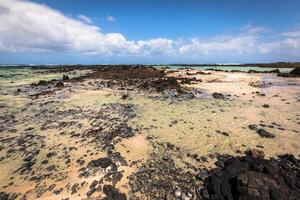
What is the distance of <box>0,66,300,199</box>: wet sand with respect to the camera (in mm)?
7691

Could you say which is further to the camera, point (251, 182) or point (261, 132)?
point (261, 132)

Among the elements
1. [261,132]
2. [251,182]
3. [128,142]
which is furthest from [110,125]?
[251,182]

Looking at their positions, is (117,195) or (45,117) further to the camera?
(45,117)

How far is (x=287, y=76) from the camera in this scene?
4225 centimetres

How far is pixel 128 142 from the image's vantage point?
1104 cm

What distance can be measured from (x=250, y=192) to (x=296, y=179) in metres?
2.30

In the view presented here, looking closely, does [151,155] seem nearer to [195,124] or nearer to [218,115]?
[195,124]

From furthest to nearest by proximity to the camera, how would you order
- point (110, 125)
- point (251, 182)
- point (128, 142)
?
1. point (110, 125)
2. point (128, 142)
3. point (251, 182)

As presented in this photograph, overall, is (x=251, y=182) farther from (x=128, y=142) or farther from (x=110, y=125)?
(x=110, y=125)

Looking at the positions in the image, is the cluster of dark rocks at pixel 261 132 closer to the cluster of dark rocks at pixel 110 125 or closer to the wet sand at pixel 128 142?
the wet sand at pixel 128 142

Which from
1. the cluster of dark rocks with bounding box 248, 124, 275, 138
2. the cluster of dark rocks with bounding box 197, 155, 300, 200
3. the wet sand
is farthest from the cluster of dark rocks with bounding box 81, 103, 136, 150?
the cluster of dark rocks with bounding box 248, 124, 275, 138

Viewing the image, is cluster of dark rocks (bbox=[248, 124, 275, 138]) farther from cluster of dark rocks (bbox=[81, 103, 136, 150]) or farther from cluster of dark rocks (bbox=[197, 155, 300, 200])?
cluster of dark rocks (bbox=[81, 103, 136, 150])

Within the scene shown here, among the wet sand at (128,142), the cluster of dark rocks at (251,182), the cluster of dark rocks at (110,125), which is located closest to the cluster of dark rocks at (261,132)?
the wet sand at (128,142)

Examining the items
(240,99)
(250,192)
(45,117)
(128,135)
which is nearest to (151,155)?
(128,135)
